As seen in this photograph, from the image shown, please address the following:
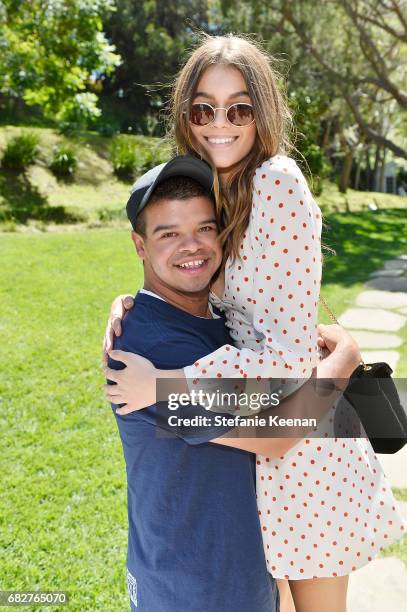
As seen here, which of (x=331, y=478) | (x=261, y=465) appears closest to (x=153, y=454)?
(x=261, y=465)

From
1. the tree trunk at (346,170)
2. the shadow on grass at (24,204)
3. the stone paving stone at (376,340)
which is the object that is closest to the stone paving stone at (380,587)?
the stone paving stone at (376,340)

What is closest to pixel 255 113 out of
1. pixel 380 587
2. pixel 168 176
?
pixel 168 176

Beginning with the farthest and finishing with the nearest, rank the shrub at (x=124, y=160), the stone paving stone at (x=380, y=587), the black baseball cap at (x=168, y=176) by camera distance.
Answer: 1. the shrub at (x=124, y=160)
2. the stone paving stone at (x=380, y=587)
3. the black baseball cap at (x=168, y=176)

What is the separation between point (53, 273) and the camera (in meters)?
7.77

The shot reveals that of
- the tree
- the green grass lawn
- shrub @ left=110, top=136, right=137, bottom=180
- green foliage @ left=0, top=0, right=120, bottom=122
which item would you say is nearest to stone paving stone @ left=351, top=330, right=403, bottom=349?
the green grass lawn

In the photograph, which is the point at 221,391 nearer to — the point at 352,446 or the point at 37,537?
the point at 352,446

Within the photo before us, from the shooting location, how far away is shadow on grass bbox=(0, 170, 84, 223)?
10766mm

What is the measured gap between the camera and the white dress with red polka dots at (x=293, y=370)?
5.04 feet

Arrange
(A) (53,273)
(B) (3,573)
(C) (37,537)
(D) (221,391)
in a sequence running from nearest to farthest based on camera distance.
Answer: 1. (D) (221,391)
2. (B) (3,573)
3. (C) (37,537)
4. (A) (53,273)

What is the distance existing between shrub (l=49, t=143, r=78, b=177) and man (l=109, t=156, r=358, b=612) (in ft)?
38.1

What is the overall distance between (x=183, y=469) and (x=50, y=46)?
1015 centimetres

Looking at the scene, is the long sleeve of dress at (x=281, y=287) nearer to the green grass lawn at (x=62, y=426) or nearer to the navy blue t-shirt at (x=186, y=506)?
the navy blue t-shirt at (x=186, y=506)

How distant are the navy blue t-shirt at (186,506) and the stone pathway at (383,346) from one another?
131 centimetres

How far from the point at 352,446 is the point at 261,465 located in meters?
0.29
